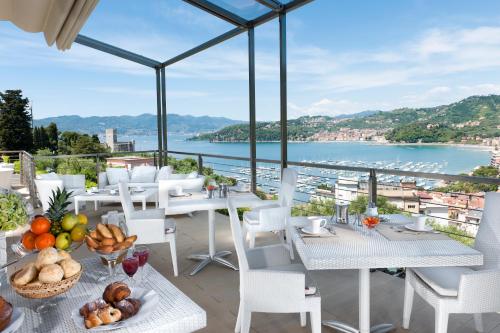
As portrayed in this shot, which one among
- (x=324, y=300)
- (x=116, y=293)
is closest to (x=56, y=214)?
(x=116, y=293)

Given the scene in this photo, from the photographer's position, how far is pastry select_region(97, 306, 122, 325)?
36.4 inches

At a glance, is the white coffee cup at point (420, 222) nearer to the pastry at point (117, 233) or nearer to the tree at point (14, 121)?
the pastry at point (117, 233)

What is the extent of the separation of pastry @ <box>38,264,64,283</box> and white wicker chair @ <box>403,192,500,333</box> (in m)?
1.74

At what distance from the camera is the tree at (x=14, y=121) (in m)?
15.3

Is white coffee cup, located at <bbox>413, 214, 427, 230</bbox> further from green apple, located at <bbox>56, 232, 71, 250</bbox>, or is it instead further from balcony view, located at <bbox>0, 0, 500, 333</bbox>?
green apple, located at <bbox>56, 232, 71, 250</bbox>

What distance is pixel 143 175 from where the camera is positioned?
244 inches

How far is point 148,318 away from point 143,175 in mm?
5475

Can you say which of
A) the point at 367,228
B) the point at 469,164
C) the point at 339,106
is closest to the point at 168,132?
the point at 367,228

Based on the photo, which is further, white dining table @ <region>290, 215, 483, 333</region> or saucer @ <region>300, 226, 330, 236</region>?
saucer @ <region>300, 226, 330, 236</region>

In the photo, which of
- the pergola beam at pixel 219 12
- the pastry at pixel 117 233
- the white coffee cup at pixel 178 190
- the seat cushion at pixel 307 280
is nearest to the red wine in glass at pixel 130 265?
the pastry at pixel 117 233

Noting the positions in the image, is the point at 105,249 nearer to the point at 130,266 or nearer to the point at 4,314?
Answer: the point at 130,266

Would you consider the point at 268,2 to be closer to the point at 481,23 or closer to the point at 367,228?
the point at 367,228

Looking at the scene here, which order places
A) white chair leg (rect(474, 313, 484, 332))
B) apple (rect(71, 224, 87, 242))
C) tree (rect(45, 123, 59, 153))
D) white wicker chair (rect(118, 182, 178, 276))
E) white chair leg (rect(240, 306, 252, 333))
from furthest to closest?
tree (rect(45, 123, 59, 153)) < white wicker chair (rect(118, 182, 178, 276)) < white chair leg (rect(474, 313, 484, 332)) < white chair leg (rect(240, 306, 252, 333)) < apple (rect(71, 224, 87, 242))

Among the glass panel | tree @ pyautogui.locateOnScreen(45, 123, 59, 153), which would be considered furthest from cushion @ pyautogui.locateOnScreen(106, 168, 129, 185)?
tree @ pyautogui.locateOnScreen(45, 123, 59, 153)
